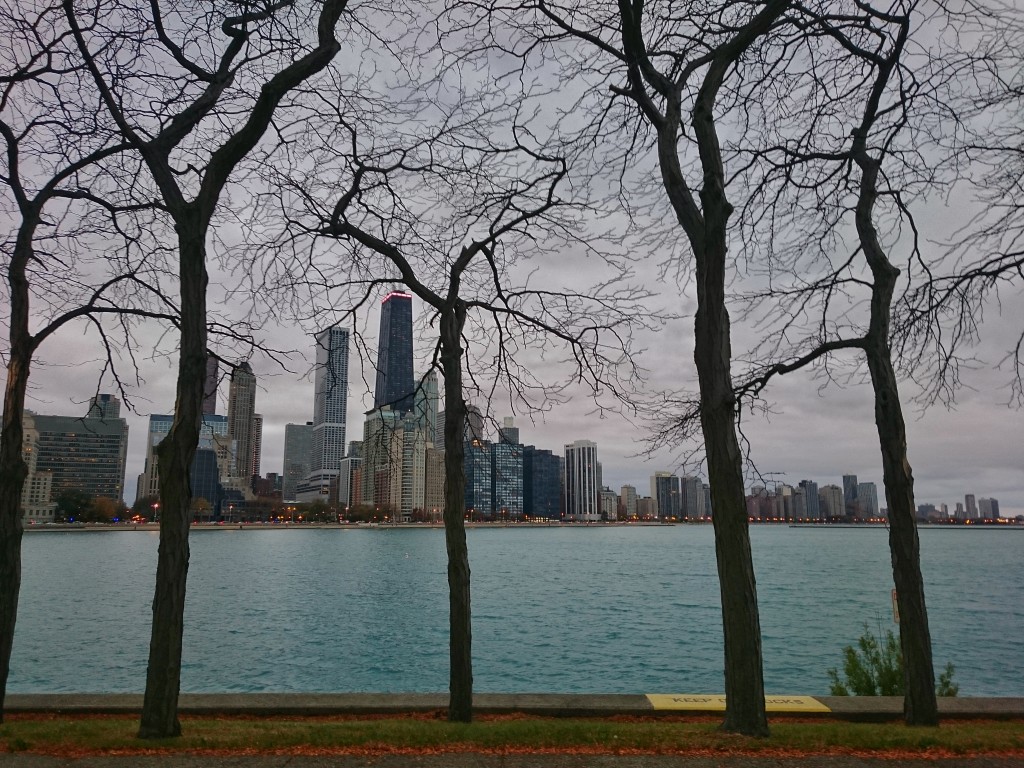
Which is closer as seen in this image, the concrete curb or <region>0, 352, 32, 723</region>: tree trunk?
<region>0, 352, 32, 723</region>: tree trunk

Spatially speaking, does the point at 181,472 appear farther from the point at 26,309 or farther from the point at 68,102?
the point at 68,102

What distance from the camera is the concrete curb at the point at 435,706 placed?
9703 millimetres

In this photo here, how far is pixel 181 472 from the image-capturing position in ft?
23.2

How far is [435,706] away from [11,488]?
5.96 m

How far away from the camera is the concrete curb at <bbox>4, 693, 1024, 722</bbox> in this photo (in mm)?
9703

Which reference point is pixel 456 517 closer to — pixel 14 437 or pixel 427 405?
pixel 427 405

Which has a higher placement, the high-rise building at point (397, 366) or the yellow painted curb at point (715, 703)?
the high-rise building at point (397, 366)

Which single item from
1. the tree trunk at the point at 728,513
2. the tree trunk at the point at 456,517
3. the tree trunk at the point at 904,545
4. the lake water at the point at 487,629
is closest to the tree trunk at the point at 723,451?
the tree trunk at the point at 728,513

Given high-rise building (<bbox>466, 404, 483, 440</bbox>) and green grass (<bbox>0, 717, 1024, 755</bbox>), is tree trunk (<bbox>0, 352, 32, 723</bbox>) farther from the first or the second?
high-rise building (<bbox>466, 404, 483, 440</bbox>)

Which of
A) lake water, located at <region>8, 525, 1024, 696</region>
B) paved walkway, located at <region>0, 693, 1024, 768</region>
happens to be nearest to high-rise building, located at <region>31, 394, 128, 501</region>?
lake water, located at <region>8, 525, 1024, 696</region>

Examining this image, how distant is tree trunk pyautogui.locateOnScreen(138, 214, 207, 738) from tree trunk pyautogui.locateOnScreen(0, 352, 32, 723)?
2467 mm

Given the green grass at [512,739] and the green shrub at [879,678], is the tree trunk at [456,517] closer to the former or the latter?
the green grass at [512,739]

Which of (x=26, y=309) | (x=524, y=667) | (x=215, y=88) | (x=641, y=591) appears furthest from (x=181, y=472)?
(x=641, y=591)

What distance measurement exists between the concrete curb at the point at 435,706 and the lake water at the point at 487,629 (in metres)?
9.77
